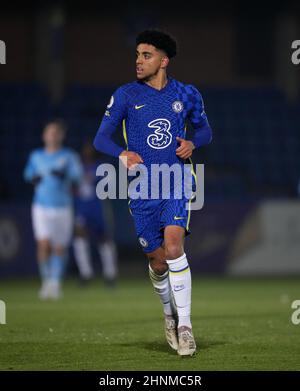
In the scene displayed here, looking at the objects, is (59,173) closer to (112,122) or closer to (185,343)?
(112,122)

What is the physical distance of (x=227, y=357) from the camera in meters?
7.91

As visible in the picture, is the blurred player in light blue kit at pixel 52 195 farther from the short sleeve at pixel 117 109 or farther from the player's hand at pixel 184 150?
the player's hand at pixel 184 150

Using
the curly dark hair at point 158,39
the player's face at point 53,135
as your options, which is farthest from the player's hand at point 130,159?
the player's face at point 53,135

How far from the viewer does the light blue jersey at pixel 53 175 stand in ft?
50.8

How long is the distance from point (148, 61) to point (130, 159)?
879 mm

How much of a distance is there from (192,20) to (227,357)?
1975 cm

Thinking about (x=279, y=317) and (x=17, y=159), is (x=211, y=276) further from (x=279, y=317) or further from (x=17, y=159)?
(x=279, y=317)

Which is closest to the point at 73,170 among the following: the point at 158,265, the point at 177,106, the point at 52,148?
the point at 52,148

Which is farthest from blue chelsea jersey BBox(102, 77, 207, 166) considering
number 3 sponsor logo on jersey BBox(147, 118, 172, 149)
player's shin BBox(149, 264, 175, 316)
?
player's shin BBox(149, 264, 175, 316)

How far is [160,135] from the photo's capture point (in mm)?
8344

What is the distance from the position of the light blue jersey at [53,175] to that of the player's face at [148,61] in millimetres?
7123

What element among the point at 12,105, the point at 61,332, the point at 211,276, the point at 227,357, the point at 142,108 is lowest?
the point at 227,357

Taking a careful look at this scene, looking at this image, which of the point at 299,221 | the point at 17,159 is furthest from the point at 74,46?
the point at 299,221

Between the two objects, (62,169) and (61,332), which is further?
(62,169)
